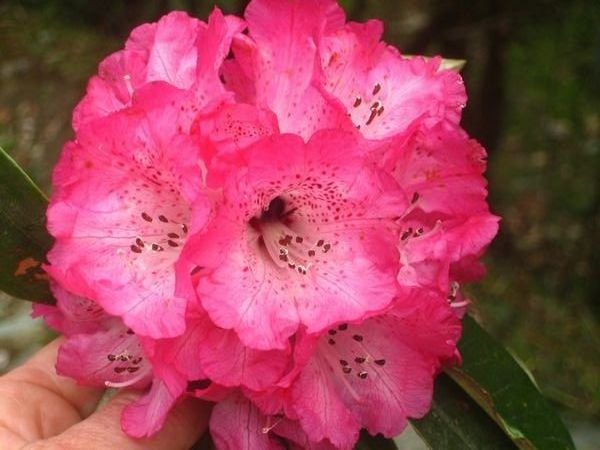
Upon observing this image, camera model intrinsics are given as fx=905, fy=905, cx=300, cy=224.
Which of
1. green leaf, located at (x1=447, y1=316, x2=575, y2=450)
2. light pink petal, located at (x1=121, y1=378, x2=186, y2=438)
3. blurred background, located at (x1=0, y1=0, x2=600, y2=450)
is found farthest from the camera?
blurred background, located at (x1=0, y1=0, x2=600, y2=450)

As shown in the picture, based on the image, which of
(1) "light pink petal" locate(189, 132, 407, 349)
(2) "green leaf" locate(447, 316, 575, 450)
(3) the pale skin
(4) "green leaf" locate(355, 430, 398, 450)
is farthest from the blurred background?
(1) "light pink petal" locate(189, 132, 407, 349)

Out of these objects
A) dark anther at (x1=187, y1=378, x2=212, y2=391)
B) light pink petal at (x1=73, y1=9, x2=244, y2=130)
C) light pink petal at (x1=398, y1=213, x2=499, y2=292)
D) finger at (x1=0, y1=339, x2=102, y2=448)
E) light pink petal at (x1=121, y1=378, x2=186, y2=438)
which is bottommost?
finger at (x1=0, y1=339, x2=102, y2=448)

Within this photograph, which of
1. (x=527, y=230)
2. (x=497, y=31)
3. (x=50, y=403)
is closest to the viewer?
(x=50, y=403)

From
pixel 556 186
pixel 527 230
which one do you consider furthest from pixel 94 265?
pixel 527 230

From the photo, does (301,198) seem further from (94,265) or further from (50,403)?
(50,403)

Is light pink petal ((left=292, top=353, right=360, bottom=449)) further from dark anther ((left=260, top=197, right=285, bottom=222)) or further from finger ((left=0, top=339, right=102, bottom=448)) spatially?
finger ((left=0, top=339, right=102, bottom=448))

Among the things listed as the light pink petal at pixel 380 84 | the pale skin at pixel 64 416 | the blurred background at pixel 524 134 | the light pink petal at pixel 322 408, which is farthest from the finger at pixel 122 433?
the blurred background at pixel 524 134

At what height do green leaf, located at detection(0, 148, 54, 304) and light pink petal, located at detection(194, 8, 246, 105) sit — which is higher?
light pink petal, located at detection(194, 8, 246, 105)
